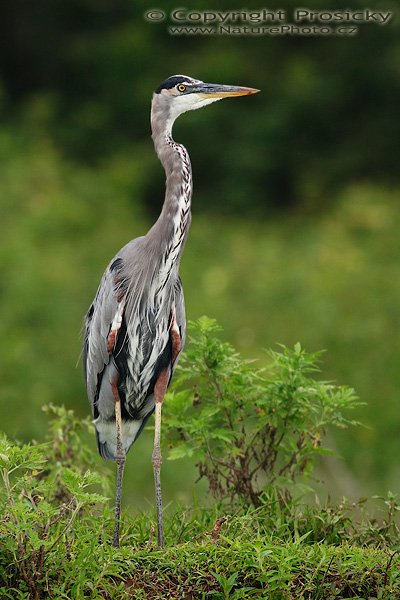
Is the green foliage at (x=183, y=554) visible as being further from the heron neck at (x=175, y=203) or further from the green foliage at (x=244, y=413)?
the heron neck at (x=175, y=203)

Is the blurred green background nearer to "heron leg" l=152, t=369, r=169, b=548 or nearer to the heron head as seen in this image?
"heron leg" l=152, t=369, r=169, b=548

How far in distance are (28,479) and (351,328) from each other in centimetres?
642

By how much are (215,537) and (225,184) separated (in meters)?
8.65

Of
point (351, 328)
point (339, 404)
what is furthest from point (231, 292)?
point (339, 404)

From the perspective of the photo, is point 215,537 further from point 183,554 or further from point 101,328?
point 101,328

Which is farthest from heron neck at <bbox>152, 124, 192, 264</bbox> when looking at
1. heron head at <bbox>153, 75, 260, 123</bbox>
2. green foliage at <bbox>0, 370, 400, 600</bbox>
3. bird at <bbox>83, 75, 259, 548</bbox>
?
green foliage at <bbox>0, 370, 400, 600</bbox>

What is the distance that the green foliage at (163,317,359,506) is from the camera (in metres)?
5.09

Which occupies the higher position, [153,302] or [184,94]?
[184,94]

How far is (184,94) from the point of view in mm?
5094

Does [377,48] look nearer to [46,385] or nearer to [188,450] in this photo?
[46,385]

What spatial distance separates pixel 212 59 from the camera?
1252cm

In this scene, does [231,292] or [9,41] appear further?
[9,41]

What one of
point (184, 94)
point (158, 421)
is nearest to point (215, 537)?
point (158, 421)

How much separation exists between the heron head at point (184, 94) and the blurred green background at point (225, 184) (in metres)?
4.45
